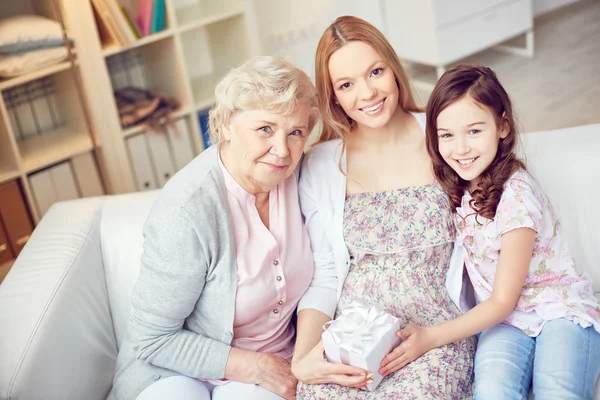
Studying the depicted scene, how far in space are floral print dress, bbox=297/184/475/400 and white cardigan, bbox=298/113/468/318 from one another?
0.02 metres

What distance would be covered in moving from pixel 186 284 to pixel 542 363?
2.45 feet

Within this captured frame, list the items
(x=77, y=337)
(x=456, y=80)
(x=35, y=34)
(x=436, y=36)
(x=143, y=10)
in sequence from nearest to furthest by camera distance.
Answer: (x=456, y=80)
(x=77, y=337)
(x=35, y=34)
(x=143, y=10)
(x=436, y=36)

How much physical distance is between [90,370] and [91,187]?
1546 millimetres

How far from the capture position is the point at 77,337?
1.69 meters

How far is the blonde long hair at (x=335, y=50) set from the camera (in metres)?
1.59

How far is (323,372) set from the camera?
1.44m

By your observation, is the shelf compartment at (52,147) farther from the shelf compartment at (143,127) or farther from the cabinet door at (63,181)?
the shelf compartment at (143,127)

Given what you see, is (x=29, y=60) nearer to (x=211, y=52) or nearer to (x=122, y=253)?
(x=211, y=52)

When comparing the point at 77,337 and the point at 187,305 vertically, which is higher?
the point at 187,305

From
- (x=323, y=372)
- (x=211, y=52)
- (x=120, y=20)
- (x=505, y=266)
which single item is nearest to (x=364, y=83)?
(x=505, y=266)

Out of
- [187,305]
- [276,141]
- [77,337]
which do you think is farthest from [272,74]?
[77,337]

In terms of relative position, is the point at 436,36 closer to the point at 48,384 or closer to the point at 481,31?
the point at 481,31

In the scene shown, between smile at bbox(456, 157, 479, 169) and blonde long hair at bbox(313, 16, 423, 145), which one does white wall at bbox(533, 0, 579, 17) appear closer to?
blonde long hair at bbox(313, 16, 423, 145)

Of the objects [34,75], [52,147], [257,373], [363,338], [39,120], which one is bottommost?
[257,373]
